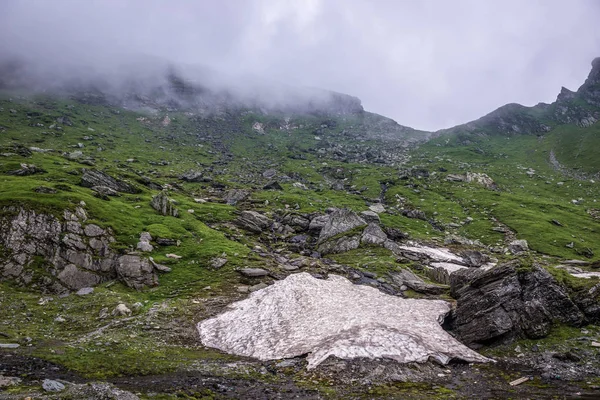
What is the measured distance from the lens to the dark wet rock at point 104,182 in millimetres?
74312

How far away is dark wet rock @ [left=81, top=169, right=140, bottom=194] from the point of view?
2926 inches

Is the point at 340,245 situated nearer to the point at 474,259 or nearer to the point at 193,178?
the point at 474,259

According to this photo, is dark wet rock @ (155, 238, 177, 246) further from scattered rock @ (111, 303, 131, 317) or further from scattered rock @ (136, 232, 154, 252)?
scattered rock @ (111, 303, 131, 317)

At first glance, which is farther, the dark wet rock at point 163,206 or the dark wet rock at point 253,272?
the dark wet rock at point 163,206

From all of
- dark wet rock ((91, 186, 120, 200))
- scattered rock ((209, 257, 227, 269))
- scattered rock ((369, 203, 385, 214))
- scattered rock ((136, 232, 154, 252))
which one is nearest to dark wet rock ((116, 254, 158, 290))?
scattered rock ((136, 232, 154, 252))

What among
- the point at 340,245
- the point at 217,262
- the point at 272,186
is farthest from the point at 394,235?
the point at 272,186

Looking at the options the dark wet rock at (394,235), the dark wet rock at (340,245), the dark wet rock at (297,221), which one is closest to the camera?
the dark wet rock at (340,245)

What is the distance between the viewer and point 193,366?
24328mm

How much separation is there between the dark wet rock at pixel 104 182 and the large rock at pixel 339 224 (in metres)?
47.6

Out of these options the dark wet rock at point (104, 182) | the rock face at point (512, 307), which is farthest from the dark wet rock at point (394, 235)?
the dark wet rock at point (104, 182)

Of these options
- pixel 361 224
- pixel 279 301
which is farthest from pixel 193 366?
pixel 361 224

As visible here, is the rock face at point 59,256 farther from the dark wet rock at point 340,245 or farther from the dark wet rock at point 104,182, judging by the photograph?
the dark wet rock at point 104,182

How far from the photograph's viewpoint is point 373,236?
66.2 m

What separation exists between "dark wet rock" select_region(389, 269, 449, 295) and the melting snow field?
20.0 ft
